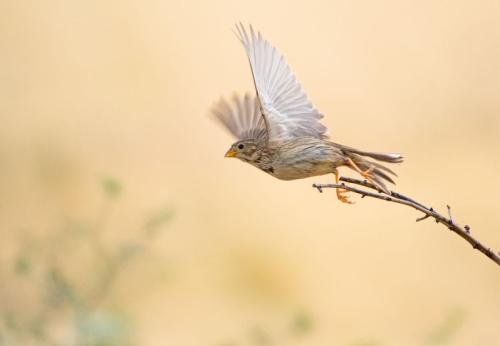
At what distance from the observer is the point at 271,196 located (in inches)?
376

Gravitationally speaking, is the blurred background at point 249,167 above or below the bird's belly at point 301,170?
above

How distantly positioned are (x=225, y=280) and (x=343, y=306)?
0.83m

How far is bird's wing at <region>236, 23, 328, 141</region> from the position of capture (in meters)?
4.52

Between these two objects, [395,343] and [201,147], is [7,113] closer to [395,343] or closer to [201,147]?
[201,147]

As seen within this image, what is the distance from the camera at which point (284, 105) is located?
4680 mm

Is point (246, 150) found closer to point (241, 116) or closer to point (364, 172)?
point (241, 116)

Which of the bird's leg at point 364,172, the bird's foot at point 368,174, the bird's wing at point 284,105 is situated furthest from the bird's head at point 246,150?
the bird's foot at point 368,174

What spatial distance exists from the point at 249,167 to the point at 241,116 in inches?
166

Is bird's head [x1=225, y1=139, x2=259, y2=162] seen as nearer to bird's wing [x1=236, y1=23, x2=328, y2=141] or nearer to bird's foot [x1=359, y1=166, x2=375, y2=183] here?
bird's wing [x1=236, y1=23, x2=328, y2=141]

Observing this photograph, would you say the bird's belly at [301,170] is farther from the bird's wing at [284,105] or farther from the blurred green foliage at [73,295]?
the blurred green foliage at [73,295]

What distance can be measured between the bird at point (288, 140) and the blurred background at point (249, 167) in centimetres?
244

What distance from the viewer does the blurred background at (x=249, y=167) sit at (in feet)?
28.1

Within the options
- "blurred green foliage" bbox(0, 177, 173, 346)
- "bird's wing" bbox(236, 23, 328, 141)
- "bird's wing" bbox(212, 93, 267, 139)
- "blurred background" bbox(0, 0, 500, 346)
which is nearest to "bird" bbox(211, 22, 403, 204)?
"bird's wing" bbox(236, 23, 328, 141)

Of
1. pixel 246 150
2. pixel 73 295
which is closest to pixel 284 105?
pixel 246 150
